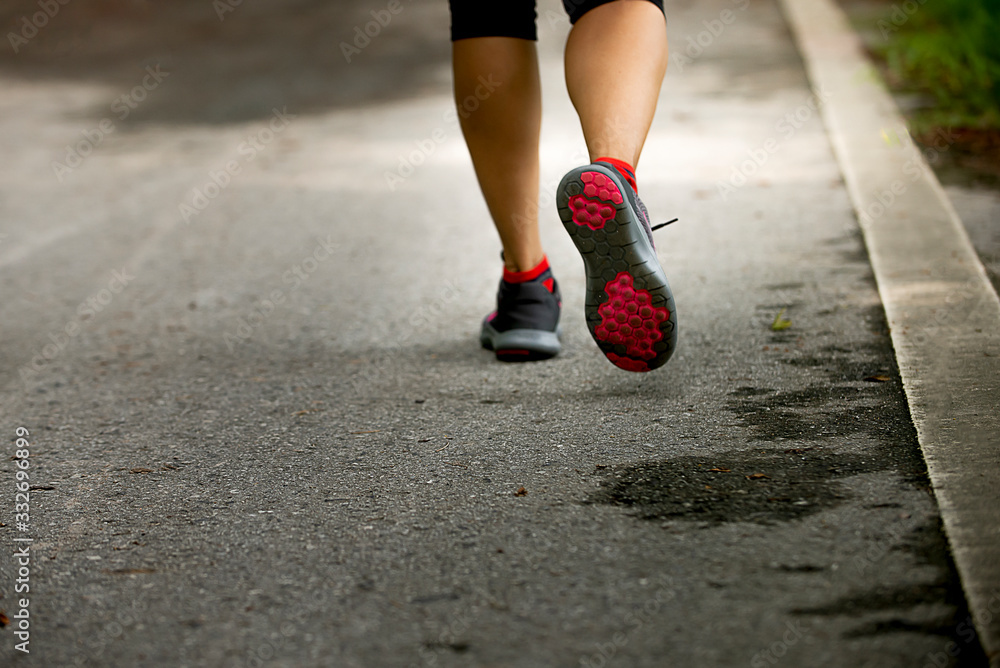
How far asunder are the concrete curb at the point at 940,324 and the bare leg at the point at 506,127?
2.93 feet

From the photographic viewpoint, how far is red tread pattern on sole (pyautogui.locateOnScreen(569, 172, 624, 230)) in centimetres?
187

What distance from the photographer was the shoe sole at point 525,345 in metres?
2.45

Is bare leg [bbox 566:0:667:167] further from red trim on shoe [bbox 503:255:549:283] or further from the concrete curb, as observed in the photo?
the concrete curb

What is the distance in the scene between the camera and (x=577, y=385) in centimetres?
227

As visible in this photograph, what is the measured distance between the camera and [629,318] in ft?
6.34

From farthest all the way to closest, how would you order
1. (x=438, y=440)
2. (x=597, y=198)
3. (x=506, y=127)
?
(x=506, y=127), (x=438, y=440), (x=597, y=198)

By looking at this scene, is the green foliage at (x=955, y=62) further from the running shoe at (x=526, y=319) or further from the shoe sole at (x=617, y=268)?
the shoe sole at (x=617, y=268)

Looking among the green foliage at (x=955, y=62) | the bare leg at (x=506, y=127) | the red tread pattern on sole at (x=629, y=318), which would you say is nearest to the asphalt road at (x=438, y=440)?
the red tread pattern on sole at (x=629, y=318)

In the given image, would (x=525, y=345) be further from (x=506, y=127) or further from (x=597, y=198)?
(x=597, y=198)

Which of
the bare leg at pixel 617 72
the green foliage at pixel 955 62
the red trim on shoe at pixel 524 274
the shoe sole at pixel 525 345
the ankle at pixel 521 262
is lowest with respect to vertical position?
the green foliage at pixel 955 62

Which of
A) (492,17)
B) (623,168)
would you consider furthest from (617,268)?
(492,17)

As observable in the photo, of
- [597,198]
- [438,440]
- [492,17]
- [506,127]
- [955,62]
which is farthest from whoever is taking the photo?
[955,62]

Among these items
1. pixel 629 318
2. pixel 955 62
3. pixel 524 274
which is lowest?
pixel 955 62

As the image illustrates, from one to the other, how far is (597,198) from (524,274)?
2.08 feet
